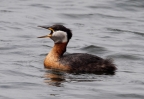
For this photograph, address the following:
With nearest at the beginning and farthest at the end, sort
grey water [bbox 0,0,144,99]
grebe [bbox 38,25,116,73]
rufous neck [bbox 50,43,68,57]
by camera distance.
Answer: grey water [bbox 0,0,144,99], grebe [bbox 38,25,116,73], rufous neck [bbox 50,43,68,57]

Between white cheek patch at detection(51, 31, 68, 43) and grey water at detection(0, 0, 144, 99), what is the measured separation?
746 mm

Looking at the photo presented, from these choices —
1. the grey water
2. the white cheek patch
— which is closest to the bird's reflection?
the grey water

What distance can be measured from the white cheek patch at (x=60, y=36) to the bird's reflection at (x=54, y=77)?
963 mm

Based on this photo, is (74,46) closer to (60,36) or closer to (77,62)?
(60,36)

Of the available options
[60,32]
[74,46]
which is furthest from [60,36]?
[74,46]

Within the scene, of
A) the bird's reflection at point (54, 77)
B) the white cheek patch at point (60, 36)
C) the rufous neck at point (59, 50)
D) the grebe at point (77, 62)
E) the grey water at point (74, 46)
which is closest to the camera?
the grey water at point (74, 46)

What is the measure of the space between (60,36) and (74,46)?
2.86 m

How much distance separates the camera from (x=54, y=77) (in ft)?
54.6

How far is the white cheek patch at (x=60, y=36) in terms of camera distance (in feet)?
58.6

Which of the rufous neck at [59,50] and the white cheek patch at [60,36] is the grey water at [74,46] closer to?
the rufous neck at [59,50]

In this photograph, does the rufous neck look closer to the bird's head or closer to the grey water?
the bird's head

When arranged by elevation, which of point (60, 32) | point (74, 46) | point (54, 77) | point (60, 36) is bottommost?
point (74, 46)

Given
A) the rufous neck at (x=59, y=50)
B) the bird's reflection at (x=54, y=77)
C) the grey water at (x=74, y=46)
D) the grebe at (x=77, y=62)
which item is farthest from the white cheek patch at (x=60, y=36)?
the bird's reflection at (x=54, y=77)

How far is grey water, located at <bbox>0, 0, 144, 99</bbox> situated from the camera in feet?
50.1
